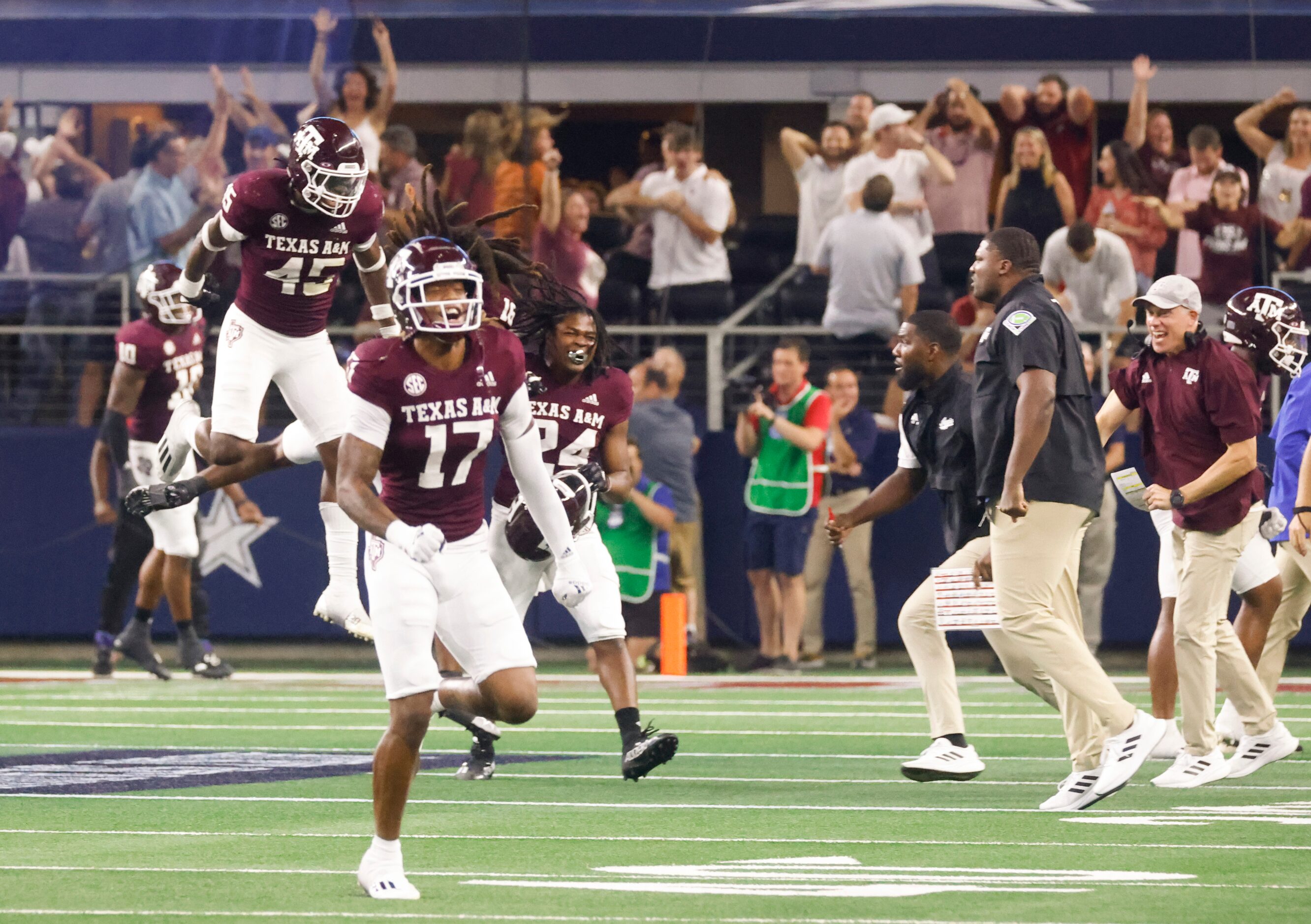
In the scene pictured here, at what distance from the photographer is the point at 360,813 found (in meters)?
8.64

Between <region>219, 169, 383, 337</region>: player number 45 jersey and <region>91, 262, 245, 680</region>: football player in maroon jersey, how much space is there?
410 centimetres

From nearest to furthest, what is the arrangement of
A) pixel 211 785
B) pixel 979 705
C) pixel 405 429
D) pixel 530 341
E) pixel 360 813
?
pixel 405 429 → pixel 360 813 → pixel 211 785 → pixel 530 341 → pixel 979 705

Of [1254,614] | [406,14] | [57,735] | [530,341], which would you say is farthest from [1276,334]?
[406,14]

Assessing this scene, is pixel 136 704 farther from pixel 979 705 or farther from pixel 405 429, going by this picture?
pixel 405 429

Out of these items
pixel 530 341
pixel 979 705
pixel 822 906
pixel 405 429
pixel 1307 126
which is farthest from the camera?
pixel 1307 126

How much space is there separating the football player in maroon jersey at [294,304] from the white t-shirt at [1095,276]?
25.0 ft

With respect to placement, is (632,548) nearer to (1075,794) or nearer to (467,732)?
(467,732)

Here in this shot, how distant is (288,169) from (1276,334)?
470 centimetres

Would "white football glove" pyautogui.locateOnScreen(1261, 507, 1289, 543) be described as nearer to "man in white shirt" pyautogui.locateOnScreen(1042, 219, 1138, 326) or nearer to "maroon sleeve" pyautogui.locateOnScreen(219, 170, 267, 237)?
"maroon sleeve" pyautogui.locateOnScreen(219, 170, 267, 237)

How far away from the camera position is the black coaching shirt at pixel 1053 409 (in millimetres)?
8742

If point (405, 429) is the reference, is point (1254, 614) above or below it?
below

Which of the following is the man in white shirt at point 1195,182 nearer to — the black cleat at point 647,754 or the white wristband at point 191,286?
the white wristband at point 191,286

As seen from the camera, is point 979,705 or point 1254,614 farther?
point 979,705

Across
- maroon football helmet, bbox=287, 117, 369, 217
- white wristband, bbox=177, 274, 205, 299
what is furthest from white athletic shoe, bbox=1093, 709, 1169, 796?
white wristband, bbox=177, 274, 205, 299
